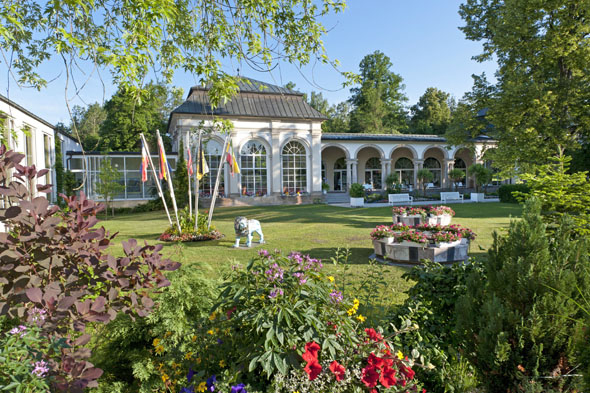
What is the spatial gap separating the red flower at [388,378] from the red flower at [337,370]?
0.66 feet

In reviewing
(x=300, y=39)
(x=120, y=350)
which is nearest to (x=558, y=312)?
(x=120, y=350)

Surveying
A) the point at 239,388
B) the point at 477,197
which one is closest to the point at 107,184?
the point at 239,388

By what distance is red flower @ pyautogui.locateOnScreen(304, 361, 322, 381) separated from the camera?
174 centimetres

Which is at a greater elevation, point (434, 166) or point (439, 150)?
point (439, 150)

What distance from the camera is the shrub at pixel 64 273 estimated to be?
1.67 meters

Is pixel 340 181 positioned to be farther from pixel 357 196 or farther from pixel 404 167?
pixel 357 196

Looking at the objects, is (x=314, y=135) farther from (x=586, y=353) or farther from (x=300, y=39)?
(x=586, y=353)

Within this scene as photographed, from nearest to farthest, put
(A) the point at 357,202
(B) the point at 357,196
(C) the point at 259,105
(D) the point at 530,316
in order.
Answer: (D) the point at 530,316
(A) the point at 357,202
(B) the point at 357,196
(C) the point at 259,105

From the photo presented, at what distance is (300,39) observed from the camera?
182 inches

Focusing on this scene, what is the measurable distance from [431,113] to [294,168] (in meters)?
29.6

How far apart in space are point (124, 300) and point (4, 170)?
99 cm

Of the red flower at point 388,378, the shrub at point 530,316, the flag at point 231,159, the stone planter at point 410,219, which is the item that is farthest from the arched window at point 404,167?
the red flower at point 388,378

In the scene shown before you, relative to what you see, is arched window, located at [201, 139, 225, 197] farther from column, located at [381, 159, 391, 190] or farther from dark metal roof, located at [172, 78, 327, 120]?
column, located at [381, 159, 391, 190]

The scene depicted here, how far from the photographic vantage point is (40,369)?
150 centimetres
